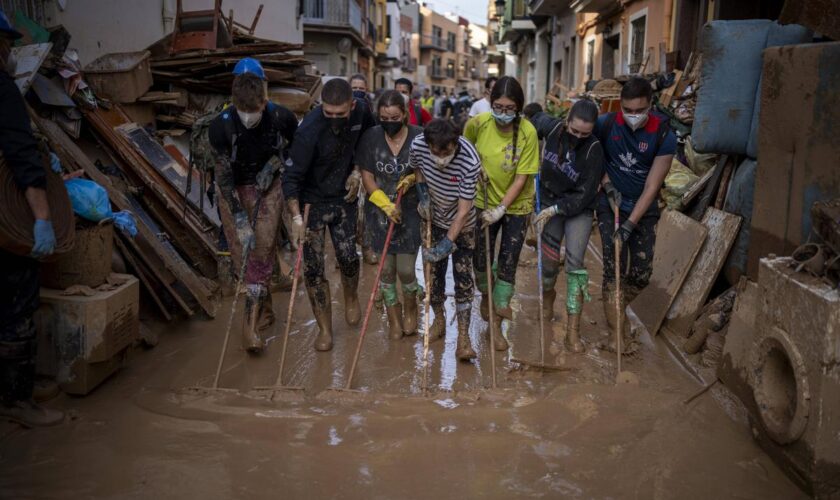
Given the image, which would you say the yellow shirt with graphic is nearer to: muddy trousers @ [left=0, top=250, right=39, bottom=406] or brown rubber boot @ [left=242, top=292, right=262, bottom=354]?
brown rubber boot @ [left=242, top=292, right=262, bottom=354]

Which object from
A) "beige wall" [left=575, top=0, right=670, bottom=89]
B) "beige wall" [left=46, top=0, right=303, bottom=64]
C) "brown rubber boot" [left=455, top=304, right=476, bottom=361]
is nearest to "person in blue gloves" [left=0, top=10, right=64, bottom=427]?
"brown rubber boot" [left=455, top=304, right=476, bottom=361]

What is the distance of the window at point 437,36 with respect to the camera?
210 ft

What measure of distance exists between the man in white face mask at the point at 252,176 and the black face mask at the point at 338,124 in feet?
1.43

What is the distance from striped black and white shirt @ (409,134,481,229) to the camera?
452 cm

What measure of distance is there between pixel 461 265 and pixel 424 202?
52 centimetres

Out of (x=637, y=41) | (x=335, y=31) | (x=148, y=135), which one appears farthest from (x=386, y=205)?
(x=335, y=31)

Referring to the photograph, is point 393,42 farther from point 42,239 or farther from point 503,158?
point 42,239

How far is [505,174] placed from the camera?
4.86m

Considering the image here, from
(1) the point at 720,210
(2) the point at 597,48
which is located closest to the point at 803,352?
(1) the point at 720,210

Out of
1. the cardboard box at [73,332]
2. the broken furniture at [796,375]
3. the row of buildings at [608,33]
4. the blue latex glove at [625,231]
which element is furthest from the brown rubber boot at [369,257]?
the row of buildings at [608,33]

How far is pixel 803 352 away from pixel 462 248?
2.26m

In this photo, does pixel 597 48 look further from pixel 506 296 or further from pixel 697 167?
pixel 506 296

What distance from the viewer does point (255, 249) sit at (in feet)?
16.4

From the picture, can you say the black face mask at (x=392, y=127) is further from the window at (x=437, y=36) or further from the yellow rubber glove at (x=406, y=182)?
the window at (x=437, y=36)
